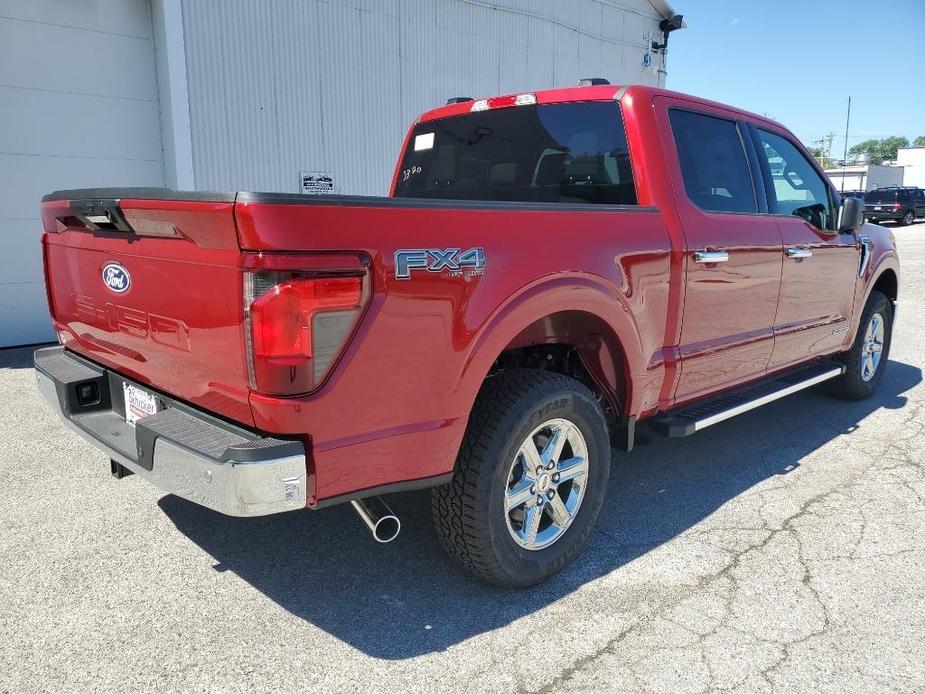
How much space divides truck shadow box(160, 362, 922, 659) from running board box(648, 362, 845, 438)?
1.33 feet

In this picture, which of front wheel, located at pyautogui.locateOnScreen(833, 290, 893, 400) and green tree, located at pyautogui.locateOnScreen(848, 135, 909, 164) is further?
green tree, located at pyautogui.locateOnScreen(848, 135, 909, 164)

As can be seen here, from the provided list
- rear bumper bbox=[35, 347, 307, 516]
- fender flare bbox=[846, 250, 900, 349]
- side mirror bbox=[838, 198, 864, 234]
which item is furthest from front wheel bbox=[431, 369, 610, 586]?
fender flare bbox=[846, 250, 900, 349]

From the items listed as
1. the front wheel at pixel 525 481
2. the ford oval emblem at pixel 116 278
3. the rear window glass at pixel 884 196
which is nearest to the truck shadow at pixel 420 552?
the front wheel at pixel 525 481

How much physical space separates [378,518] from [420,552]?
0.76 m

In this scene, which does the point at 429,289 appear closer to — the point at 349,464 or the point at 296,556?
the point at 349,464

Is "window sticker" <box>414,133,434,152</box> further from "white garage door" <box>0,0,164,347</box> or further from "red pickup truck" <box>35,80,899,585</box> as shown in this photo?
"white garage door" <box>0,0,164,347</box>

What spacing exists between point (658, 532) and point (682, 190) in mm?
1599

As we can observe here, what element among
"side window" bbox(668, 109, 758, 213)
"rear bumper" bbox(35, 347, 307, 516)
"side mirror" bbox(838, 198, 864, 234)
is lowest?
"rear bumper" bbox(35, 347, 307, 516)

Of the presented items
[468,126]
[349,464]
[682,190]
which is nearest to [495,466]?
[349,464]

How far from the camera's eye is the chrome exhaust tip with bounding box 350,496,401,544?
243 centimetres

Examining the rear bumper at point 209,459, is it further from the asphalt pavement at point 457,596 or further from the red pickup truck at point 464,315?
the asphalt pavement at point 457,596

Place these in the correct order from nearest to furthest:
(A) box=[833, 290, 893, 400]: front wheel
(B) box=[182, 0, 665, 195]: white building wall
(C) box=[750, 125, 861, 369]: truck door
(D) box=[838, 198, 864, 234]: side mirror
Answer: (C) box=[750, 125, 861, 369]: truck door, (D) box=[838, 198, 864, 234]: side mirror, (A) box=[833, 290, 893, 400]: front wheel, (B) box=[182, 0, 665, 195]: white building wall

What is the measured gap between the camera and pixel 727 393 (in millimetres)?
3922

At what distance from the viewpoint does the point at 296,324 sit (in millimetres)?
1994
